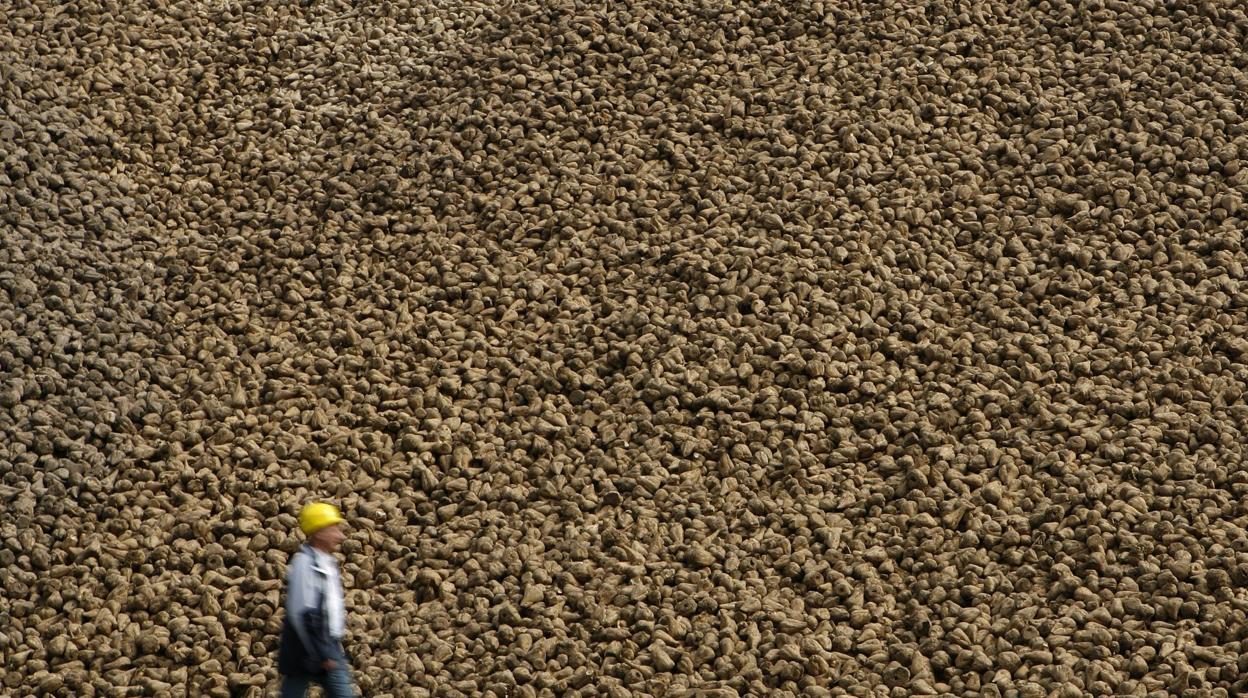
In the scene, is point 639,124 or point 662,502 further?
point 639,124

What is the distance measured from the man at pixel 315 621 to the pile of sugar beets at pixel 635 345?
2.20 feet

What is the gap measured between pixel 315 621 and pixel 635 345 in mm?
2567

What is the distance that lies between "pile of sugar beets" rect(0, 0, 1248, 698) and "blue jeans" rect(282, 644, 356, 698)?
24.2 inches

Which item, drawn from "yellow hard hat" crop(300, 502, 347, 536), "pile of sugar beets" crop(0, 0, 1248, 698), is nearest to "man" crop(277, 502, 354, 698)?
"yellow hard hat" crop(300, 502, 347, 536)

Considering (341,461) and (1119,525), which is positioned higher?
(1119,525)

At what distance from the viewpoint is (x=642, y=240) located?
776cm

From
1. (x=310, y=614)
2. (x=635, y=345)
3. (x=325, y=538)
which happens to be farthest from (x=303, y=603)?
(x=635, y=345)

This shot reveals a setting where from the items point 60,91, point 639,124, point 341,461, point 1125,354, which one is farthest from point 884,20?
point 60,91

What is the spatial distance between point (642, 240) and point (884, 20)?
95.9 inches

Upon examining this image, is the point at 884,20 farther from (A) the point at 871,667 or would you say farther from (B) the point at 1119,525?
(A) the point at 871,667

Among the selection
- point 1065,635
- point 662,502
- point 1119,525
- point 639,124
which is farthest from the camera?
point 639,124

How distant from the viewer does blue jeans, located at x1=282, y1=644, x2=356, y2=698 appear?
16.9 ft

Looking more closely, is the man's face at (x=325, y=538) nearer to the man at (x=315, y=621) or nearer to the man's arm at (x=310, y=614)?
the man at (x=315, y=621)

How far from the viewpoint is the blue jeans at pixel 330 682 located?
516cm
